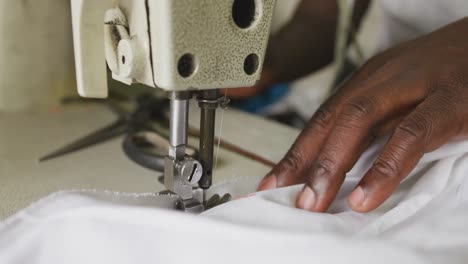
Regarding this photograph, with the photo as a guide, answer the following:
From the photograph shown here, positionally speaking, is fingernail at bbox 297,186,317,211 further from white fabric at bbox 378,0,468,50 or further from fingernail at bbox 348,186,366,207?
white fabric at bbox 378,0,468,50

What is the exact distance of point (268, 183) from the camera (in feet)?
2.15

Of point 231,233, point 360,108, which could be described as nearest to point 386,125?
point 360,108

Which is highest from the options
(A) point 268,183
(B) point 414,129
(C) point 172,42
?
(C) point 172,42

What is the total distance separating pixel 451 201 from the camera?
0.56m

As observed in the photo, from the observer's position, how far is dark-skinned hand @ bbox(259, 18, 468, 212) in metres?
0.55

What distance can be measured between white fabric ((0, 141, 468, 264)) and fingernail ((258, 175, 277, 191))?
0.28ft

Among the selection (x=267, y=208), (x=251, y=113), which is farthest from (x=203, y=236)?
(x=251, y=113)

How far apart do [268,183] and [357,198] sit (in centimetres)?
14

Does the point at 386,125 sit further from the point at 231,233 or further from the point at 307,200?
the point at 231,233

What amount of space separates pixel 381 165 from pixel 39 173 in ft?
1.85

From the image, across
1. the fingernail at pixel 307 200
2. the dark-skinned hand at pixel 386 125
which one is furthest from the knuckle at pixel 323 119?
the fingernail at pixel 307 200

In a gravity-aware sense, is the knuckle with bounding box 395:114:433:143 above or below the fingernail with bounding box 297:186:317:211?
above

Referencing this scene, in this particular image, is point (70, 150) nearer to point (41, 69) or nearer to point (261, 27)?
point (41, 69)

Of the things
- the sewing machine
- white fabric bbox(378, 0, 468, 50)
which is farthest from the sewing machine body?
white fabric bbox(378, 0, 468, 50)
